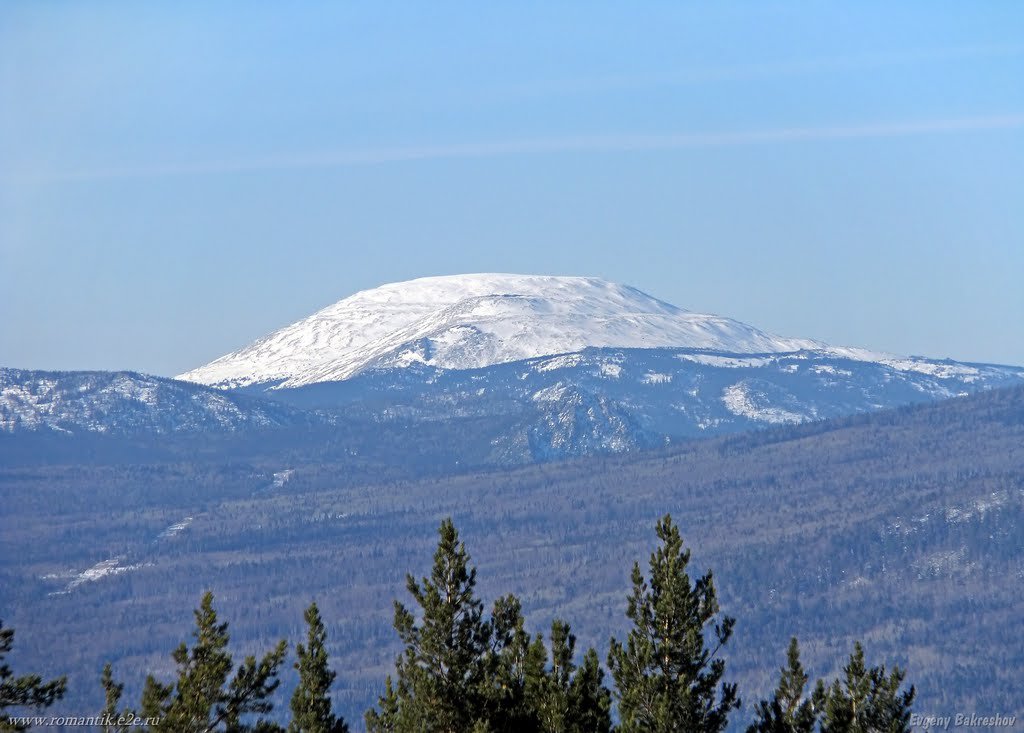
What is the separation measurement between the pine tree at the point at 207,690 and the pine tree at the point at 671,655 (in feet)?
49.5

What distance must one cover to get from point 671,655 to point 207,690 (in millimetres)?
19025

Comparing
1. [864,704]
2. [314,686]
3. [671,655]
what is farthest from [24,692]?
[864,704]

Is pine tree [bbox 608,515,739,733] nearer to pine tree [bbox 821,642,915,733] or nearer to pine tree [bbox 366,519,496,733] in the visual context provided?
pine tree [bbox 366,519,496,733]

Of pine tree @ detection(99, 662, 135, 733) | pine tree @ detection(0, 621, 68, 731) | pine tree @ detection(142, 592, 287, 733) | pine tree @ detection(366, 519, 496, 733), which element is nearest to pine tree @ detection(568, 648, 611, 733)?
pine tree @ detection(366, 519, 496, 733)

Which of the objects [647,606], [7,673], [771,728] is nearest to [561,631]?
[647,606]

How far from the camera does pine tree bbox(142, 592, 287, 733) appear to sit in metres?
65.4

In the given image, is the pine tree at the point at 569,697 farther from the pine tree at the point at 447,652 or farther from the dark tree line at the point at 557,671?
the pine tree at the point at 447,652

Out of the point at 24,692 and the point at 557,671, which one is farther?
the point at 557,671

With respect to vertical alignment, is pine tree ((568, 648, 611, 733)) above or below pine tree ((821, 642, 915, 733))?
above

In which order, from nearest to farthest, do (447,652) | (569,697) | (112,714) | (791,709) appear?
(112,714) < (569,697) < (447,652) < (791,709)

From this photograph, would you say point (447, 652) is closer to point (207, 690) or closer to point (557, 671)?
point (557, 671)

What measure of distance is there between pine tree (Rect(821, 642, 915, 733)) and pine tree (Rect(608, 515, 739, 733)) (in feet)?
20.2

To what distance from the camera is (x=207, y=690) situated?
66.4 meters

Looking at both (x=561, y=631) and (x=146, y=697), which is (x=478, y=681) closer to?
(x=561, y=631)
